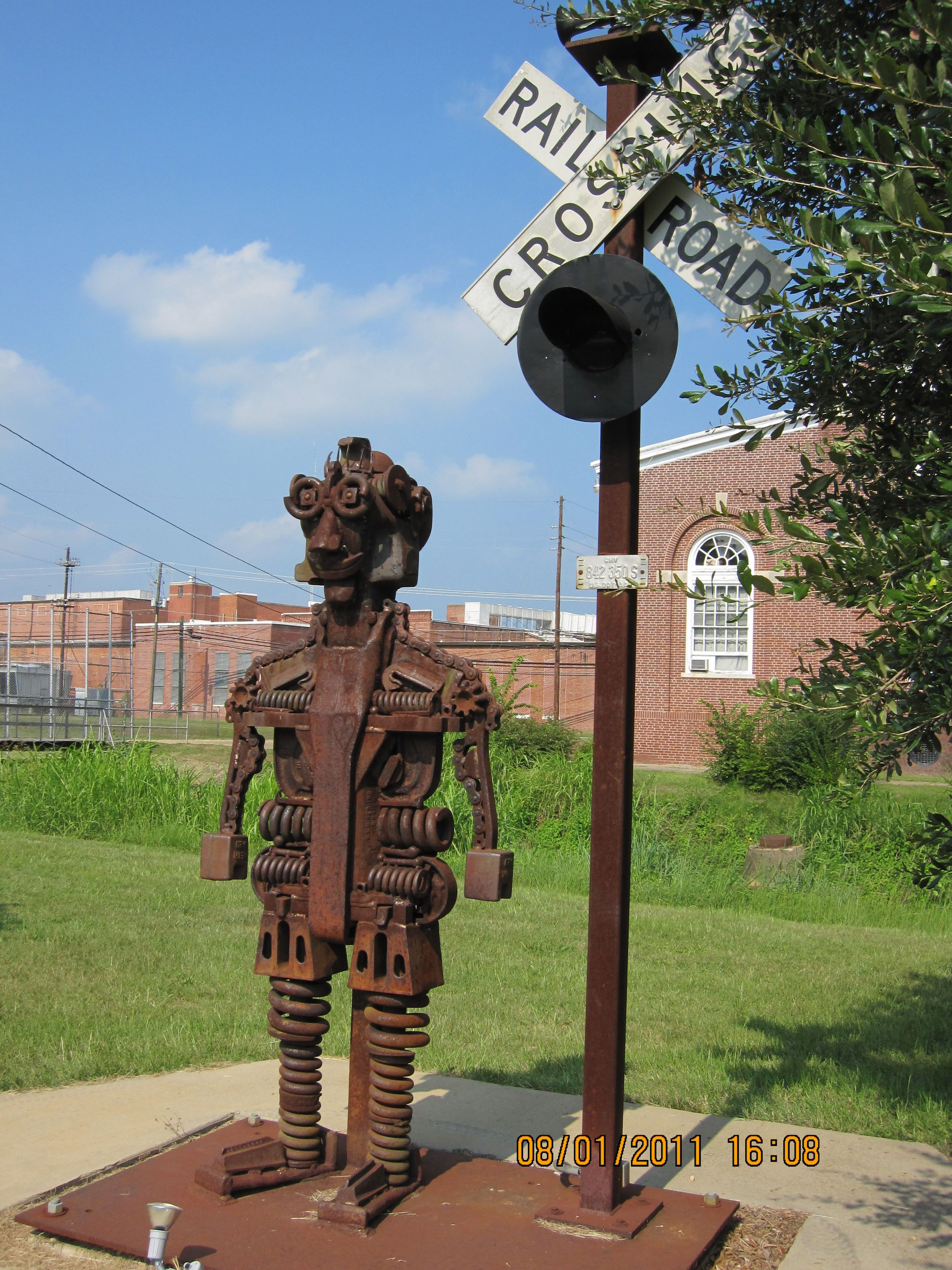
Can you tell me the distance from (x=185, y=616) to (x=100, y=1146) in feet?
174

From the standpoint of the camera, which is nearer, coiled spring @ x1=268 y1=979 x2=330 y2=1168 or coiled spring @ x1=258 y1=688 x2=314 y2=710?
coiled spring @ x1=268 y1=979 x2=330 y2=1168

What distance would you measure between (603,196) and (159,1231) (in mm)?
3316

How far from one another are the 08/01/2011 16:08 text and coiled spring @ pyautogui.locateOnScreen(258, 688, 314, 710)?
1878 mm

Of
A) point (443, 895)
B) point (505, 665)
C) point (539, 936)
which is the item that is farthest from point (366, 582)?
point (505, 665)

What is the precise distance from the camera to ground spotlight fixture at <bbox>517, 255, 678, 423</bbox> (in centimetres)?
363

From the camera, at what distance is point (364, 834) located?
12.5ft

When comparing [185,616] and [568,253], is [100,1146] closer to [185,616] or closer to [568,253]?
[568,253]

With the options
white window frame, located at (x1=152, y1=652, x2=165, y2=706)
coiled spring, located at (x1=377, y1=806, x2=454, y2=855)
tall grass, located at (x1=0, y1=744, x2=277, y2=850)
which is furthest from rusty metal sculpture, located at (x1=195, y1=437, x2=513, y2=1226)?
white window frame, located at (x1=152, y1=652, x2=165, y2=706)

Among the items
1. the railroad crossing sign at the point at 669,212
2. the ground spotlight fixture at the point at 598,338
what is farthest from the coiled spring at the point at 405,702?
the railroad crossing sign at the point at 669,212

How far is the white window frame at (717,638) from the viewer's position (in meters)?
27.0

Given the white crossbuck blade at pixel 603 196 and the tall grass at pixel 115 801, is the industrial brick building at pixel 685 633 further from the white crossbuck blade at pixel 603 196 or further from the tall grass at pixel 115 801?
the white crossbuck blade at pixel 603 196

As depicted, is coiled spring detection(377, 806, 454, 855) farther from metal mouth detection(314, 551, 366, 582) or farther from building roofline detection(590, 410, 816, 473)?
building roofline detection(590, 410, 816, 473)

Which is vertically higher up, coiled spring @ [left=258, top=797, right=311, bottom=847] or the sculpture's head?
the sculpture's head

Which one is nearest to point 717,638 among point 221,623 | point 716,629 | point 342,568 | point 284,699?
point 716,629
